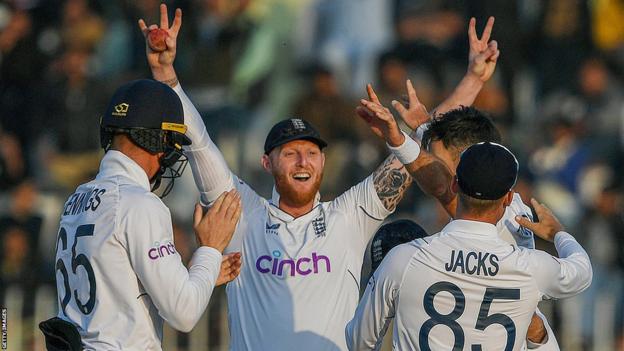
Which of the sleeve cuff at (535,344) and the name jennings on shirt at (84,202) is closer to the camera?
the name jennings on shirt at (84,202)

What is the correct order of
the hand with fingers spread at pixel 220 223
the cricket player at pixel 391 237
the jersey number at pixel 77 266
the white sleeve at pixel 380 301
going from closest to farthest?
the jersey number at pixel 77 266 → the white sleeve at pixel 380 301 → the hand with fingers spread at pixel 220 223 → the cricket player at pixel 391 237

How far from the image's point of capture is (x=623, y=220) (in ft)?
44.7

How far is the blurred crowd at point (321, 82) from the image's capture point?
13859mm

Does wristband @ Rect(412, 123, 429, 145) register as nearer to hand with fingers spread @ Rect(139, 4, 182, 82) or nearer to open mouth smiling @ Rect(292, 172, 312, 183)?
open mouth smiling @ Rect(292, 172, 312, 183)

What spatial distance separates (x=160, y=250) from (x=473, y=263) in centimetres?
151

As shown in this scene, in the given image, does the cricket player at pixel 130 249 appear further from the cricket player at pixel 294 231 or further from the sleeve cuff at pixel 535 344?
the sleeve cuff at pixel 535 344

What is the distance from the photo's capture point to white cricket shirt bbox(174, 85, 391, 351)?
7504mm

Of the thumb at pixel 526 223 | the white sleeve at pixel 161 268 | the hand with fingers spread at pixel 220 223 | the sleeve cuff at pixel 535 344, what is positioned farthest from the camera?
the sleeve cuff at pixel 535 344

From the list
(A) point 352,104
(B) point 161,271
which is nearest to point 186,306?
(B) point 161,271

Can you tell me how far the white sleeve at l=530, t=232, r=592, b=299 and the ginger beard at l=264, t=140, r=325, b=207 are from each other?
2.00m

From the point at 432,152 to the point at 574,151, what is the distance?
23.7ft

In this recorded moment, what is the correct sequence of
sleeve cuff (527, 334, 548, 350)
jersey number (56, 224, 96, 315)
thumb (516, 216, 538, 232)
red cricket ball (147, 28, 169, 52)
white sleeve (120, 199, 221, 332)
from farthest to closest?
red cricket ball (147, 28, 169, 52)
sleeve cuff (527, 334, 548, 350)
thumb (516, 216, 538, 232)
jersey number (56, 224, 96, 315)
white sleeve (120, 199, 221, 332)

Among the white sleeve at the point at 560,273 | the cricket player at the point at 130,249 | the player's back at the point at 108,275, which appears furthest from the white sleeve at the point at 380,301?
the player's back at the point at 108,275

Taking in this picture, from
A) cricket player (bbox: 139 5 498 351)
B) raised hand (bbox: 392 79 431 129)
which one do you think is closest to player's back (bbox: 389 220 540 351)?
cricket player (bbox: 139 5 498 351)
